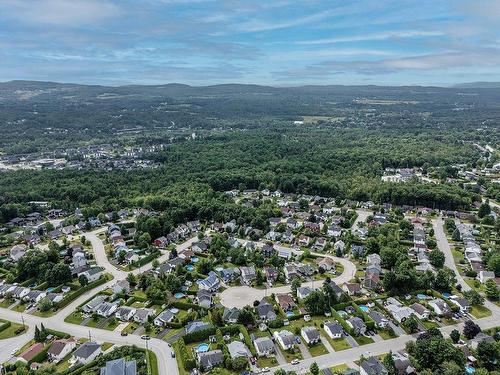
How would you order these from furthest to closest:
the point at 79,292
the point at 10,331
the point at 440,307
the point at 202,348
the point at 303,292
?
the point at 79,292 < the point at 303,292 < the point at 440,307 < the point at 10,331 < the point at 202,348

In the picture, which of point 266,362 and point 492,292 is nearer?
point 266,362

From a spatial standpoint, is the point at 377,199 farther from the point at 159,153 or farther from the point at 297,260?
the point at 159,153

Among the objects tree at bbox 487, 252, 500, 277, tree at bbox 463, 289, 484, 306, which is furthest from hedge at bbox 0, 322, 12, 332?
tree at bbox 487, 252, 500, 277

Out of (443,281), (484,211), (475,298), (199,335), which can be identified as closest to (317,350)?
(199,335)

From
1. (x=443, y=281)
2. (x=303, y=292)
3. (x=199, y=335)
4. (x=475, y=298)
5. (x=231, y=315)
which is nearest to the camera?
(x=199, y=335)

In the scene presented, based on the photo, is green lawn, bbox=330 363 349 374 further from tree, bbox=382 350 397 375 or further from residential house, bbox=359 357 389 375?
tree, bbox=382 350 397 375

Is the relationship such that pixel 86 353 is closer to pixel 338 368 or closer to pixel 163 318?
pixel 163 318

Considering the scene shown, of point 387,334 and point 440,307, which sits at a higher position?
point 440,307
